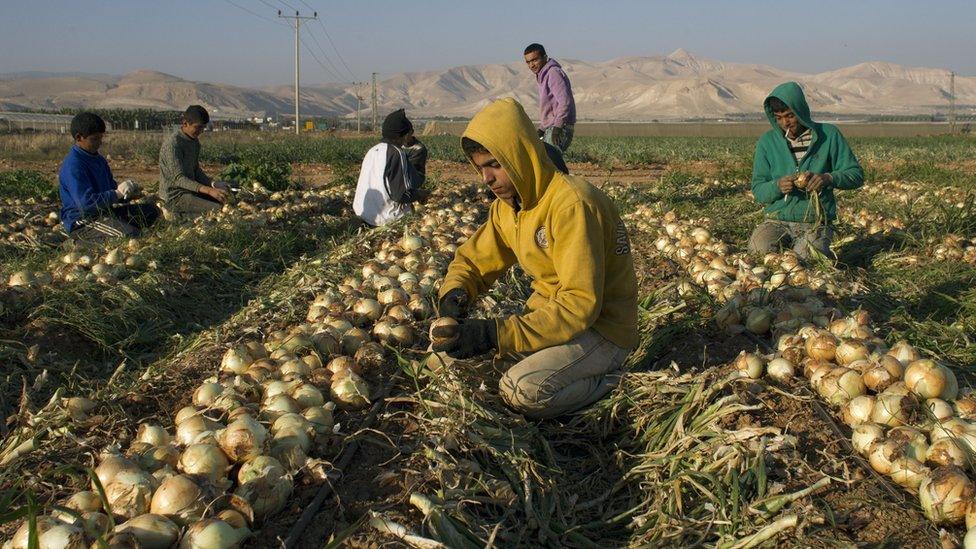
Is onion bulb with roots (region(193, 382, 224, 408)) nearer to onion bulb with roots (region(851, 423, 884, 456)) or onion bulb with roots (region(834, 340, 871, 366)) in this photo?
onion bulb with roots (region(851, 423, 884, 456))

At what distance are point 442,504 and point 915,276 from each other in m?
4.32

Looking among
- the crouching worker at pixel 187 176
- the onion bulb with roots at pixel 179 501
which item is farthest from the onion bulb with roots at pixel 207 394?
the crouching worker at pixel 187 176

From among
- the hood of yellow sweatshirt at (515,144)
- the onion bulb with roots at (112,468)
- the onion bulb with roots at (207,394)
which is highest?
the hood of yellow sweatshirt at (515,144)

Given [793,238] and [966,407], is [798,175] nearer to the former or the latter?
[793,238]

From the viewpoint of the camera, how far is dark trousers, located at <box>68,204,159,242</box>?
249 inches

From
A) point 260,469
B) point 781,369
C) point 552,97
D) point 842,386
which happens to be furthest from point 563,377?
point 552,97

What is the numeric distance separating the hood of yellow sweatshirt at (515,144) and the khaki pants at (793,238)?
3.00 m

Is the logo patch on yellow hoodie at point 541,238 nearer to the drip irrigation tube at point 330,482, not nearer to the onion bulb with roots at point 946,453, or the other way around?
the drip irrigation tube at point 330,482

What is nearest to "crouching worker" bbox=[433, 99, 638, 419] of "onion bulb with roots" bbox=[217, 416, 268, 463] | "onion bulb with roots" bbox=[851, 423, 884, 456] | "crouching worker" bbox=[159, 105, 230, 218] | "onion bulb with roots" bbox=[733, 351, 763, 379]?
"onion bulb with roots" bbox=[733, 351, 763, 379]

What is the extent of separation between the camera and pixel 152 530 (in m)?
1.94

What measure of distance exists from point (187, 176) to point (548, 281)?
528 cm

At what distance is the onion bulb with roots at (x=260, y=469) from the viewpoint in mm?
2205

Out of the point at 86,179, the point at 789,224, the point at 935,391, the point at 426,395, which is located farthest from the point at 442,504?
the point at 86,179

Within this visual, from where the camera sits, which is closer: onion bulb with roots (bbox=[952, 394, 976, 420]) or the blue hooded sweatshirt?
onion bulb with roots (bbox=[952, 394, 976, 420])
